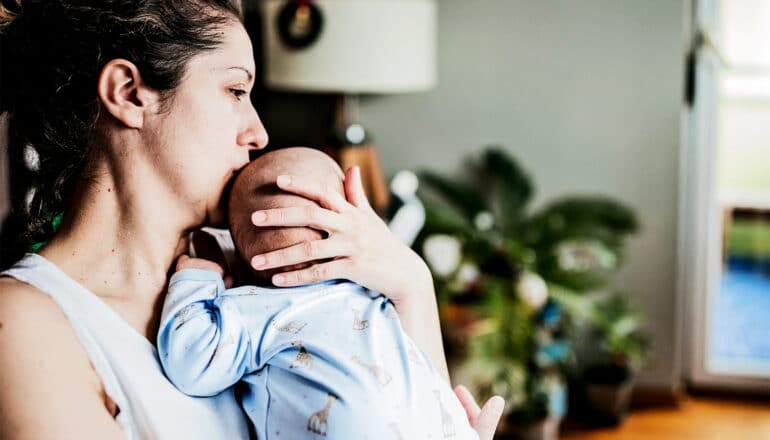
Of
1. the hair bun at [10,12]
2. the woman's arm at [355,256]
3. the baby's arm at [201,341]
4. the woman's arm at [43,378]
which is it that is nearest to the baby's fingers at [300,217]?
the woman's arm at [355,256]

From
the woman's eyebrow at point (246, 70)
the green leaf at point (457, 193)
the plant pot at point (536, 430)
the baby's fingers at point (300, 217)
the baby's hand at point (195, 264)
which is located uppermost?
the woman's eyebrow at point (246, 70)

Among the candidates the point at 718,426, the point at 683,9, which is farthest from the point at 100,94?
the point at 718,426

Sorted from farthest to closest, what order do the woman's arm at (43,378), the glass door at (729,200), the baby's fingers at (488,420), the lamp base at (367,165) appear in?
1. the glass door at (729,200)
2. the lamp base at (367,165)
3. the baby's fingers at (488,420)
4. the woman's arm at (43,378)

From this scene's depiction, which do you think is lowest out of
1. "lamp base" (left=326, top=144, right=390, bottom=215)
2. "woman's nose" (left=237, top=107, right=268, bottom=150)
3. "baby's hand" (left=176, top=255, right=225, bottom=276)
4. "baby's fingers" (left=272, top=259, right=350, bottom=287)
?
"lamp base" (left=326, top=144, right=390, bottom=215)

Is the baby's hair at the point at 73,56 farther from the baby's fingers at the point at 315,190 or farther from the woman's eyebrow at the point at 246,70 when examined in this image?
the baby's fingers at the point at 315,190

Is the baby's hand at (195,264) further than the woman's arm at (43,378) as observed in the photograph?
Yes

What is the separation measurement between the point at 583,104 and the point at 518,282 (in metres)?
0.78

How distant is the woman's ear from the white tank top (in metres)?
0.19

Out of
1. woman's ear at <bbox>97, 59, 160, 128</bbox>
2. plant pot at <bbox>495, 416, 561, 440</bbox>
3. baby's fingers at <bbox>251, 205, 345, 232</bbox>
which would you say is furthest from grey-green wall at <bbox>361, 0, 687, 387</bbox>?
woman's ear at <bbox>97, 59, 160, 128</bbox>

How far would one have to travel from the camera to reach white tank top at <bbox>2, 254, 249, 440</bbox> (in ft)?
3.29

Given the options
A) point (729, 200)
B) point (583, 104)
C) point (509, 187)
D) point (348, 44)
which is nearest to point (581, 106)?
point (583, 104)

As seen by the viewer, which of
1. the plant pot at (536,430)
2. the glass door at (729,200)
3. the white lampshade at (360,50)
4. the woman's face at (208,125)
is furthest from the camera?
the glass door at (729,200)

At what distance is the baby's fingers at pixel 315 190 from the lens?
110 centimetres

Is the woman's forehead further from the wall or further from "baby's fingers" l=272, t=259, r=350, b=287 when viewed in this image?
the wall
